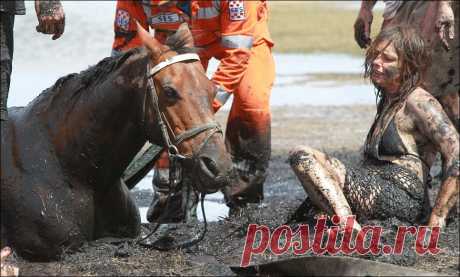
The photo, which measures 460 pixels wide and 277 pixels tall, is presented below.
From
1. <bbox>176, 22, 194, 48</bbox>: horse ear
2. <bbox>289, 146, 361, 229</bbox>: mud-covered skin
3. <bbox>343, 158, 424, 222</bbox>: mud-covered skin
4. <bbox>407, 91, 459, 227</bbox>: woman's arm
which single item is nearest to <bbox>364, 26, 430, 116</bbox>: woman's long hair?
<bbox>407, 91, 459, 227</bbox>: woman's arm

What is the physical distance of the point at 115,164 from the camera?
575 centimetres

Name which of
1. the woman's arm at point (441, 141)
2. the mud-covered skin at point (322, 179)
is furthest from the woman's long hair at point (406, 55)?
the mud-covered skin at point (322, 179)

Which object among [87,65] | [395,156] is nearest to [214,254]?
[395,156]

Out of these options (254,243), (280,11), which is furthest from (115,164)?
(280,11)

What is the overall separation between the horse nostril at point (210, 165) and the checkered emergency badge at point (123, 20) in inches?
91.9

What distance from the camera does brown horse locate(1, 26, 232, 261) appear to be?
17.9 ft

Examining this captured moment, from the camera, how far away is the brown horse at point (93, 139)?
5.46 meters

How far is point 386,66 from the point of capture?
6777mm

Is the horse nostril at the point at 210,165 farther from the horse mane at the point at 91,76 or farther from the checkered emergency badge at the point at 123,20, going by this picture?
the checkered emergency badge at the point at 123,20

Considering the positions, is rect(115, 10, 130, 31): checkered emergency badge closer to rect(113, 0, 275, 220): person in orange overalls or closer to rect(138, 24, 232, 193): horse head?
rect(113, 0, 275, 220): person in orange overalls

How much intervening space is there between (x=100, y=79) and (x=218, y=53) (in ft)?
7.21

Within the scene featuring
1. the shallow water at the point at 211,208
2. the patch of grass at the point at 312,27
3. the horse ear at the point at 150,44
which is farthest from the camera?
the patch of grass at the point at 312,27

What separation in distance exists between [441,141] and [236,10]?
1.73 metres

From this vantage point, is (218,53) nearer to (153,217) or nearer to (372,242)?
(153,217)
